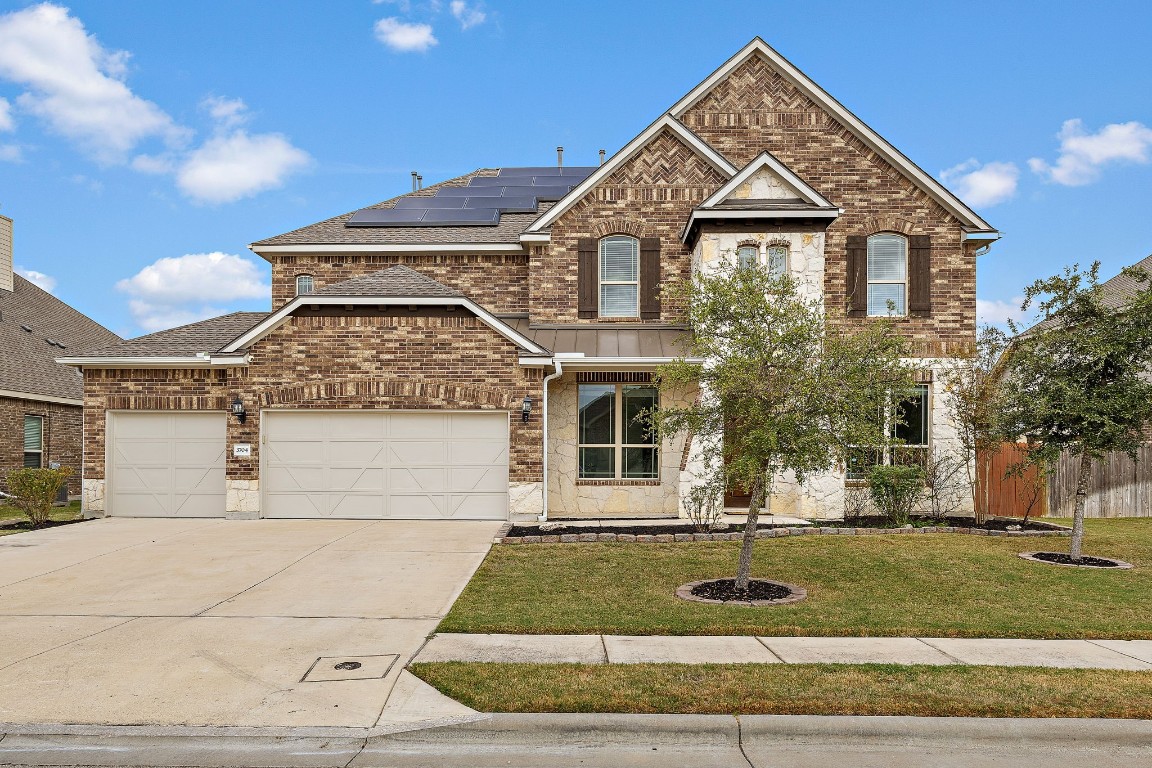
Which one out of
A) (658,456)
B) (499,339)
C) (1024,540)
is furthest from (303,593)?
(1024,540)

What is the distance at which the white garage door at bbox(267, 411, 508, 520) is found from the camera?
48.5ft

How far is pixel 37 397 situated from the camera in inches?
801

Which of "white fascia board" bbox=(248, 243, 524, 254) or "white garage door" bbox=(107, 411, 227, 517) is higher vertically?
"white fascia board" bbox=(248, 243, 524, 254)

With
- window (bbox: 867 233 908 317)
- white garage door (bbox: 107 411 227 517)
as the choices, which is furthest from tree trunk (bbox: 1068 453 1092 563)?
white garage door (bbox: 107 411 227 517)

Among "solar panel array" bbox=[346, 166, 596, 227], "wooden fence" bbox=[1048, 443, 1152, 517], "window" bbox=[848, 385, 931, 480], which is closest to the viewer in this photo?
"window" bbox=[848, 385, 931, 480]

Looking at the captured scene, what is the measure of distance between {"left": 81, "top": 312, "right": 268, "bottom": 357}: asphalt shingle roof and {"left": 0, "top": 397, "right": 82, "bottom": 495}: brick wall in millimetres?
5612

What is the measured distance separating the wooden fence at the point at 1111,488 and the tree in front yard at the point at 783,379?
462 inches

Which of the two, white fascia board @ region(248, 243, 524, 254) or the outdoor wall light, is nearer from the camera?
the outdoor wall light

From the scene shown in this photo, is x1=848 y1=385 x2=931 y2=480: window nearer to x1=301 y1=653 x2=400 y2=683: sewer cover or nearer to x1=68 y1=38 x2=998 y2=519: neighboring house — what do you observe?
x1=68 y1=38 x2=998 y2=519: neighboring house

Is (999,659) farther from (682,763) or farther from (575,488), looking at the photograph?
(575,488)

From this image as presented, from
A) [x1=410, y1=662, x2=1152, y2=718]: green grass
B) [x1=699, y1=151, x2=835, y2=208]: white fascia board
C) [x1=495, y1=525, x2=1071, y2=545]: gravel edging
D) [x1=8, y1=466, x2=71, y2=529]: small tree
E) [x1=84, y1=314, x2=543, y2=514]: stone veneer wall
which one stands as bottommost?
[x1=495, y1=525, x2=1071, y2=545]: gravel edging

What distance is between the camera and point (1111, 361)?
10.9 metres

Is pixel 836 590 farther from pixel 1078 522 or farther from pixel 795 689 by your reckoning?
pixel 1078 522

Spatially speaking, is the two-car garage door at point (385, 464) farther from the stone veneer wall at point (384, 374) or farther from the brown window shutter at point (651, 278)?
Result: the brown window shutter at point (651, 278)
